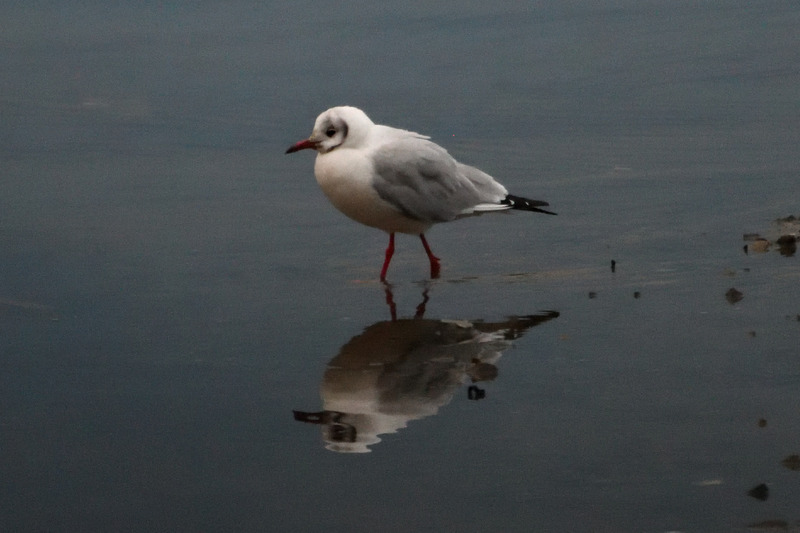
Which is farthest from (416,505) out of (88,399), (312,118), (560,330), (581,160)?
(312,118)

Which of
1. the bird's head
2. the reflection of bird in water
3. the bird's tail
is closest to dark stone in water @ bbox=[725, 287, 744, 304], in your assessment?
the reflection of bird in water

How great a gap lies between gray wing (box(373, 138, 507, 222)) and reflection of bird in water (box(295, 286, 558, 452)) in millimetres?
1084

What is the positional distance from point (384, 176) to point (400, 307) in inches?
34.9

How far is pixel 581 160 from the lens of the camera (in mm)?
9227

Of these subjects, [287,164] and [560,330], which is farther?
[287,164]

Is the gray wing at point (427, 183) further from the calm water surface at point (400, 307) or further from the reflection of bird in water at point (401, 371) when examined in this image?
the reflection of bird in water at point (401, 371)

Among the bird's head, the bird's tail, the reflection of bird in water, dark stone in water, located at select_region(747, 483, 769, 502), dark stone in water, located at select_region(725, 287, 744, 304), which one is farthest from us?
the bird's tail

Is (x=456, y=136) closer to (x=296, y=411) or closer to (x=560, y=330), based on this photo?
(x=560, y=330)

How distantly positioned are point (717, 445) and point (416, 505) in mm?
1002

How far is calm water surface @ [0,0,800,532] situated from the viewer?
4148 millimetres

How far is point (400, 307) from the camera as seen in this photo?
6.38m

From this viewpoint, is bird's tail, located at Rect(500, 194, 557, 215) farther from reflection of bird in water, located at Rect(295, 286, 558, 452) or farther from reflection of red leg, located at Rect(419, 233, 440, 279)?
reflection of bird in water, located at Rect(295, 286, 558, 452)

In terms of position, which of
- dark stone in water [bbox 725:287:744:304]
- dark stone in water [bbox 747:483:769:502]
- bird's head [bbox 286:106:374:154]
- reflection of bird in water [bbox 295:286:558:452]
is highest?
bird's head [bbox 286:106:374:154]

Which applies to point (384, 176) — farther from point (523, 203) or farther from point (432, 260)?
point (523, 203)
